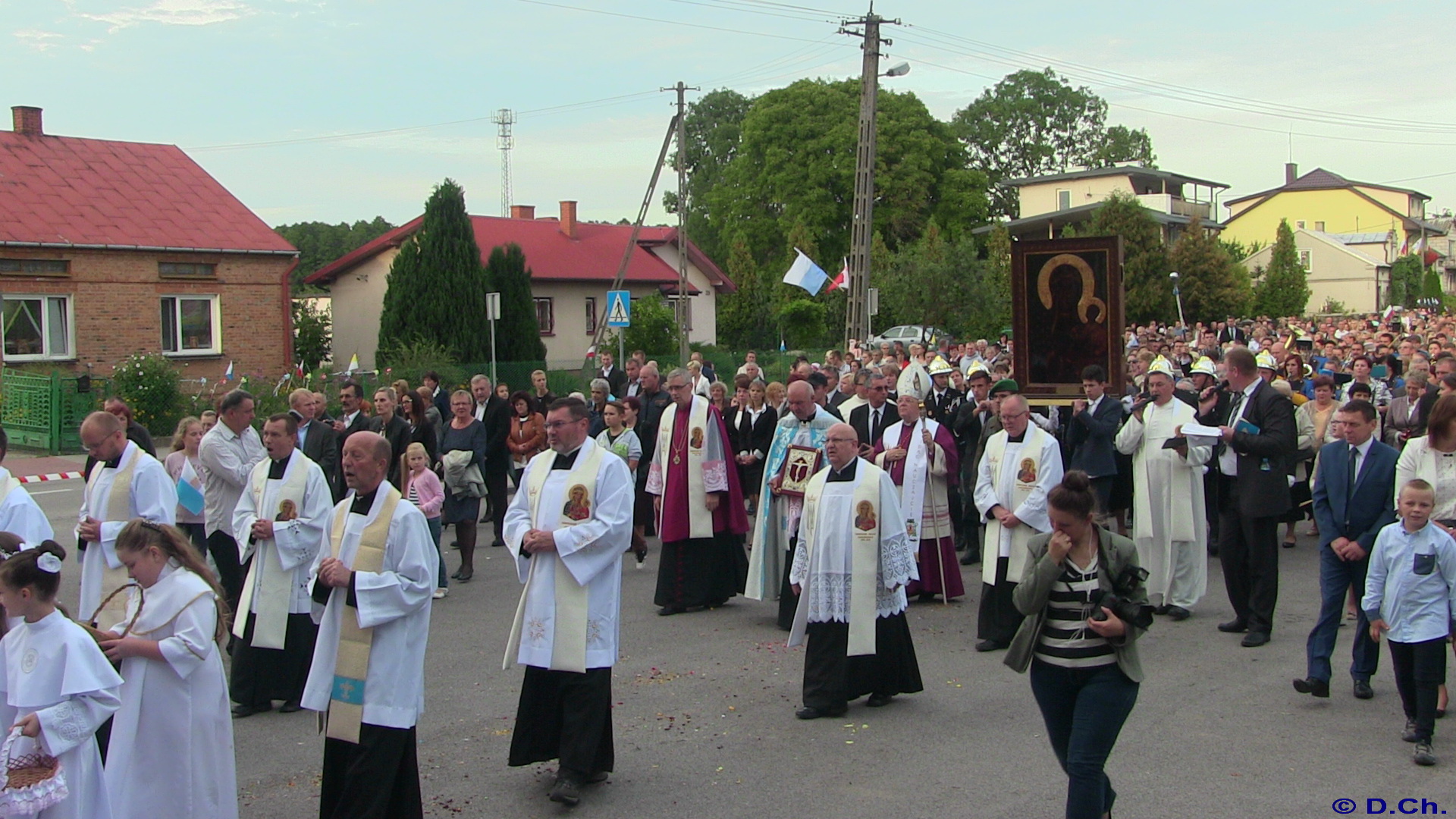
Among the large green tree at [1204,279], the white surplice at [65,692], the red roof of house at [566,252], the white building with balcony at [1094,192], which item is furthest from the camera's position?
the white building with balcony at [1094,192]

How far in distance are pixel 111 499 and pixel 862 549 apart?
14.0 feet

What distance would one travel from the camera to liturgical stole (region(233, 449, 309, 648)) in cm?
720

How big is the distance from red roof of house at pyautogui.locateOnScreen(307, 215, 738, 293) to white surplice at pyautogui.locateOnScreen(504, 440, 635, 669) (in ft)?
117

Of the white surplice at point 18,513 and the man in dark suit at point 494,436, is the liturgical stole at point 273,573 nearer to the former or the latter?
the white surplice at point 18,513

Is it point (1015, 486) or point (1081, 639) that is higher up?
point (1015, 486)

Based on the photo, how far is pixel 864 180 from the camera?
81.2 ft

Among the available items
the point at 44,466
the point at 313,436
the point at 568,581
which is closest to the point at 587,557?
the point at 568,581

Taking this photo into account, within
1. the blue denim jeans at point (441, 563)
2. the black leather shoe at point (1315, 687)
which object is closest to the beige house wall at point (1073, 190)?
the blue denim jeans at point (441, 563)

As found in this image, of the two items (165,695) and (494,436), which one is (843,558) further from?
(494,436)

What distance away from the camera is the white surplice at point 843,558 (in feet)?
23.2

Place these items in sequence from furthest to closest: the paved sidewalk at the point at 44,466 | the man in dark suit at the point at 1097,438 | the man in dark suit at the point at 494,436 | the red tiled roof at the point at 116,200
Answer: the red tiled roof at the point at 116,200
the paved sidewalk at the point at 44,466
the man in dark suit at the point at 494,436
the man in dark suit at the point at 1097,438

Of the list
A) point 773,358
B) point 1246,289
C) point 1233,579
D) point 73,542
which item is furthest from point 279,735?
point 1246,289

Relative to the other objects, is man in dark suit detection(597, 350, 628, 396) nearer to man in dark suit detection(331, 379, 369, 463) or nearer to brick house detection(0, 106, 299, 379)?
man in dark suit detection(331, 379, 369, 463)

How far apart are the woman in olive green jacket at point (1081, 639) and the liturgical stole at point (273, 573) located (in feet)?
14.2
